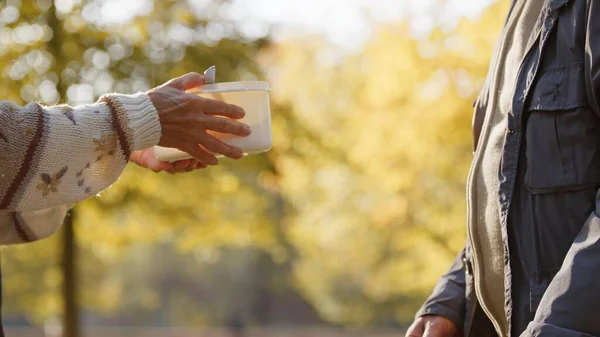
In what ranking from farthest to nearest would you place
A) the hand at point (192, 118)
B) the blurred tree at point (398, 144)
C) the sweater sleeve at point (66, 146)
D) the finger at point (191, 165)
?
the blurred tree at point (398, 144) < the finger at point (191, 165) < the hand at point (192, 118) < the sweater sleeve at point (66, 146)

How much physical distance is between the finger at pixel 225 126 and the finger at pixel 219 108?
0.7 inches

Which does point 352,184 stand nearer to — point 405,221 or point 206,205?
point 405,221

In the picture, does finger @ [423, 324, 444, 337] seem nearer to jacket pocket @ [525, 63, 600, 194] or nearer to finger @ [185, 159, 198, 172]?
jacket pocket @ [525, 63, 600, 194]

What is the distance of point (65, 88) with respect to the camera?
8773 mm

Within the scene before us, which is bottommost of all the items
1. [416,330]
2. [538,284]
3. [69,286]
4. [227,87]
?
[69,286]

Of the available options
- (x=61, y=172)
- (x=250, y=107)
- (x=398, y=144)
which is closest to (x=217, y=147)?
(x=250, y=107)

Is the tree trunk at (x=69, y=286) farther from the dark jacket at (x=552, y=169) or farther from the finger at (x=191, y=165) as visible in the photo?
the dark jacket at (x=552, y=169)

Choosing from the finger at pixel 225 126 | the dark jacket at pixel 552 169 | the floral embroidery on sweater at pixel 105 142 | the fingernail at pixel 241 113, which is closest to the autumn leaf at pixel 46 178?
the floral embroidery on sweater at pixel 105 142

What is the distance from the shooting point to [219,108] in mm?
2178

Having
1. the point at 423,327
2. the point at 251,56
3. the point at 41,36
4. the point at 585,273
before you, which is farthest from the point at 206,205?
the point at 585,273

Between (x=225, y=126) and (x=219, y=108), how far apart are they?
47 mm

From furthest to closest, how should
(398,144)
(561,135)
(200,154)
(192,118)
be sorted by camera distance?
(398,144) → (200,154) → (192,118) → (561,135)

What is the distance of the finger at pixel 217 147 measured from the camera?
219cm

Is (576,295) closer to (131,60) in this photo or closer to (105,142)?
(105,142)
